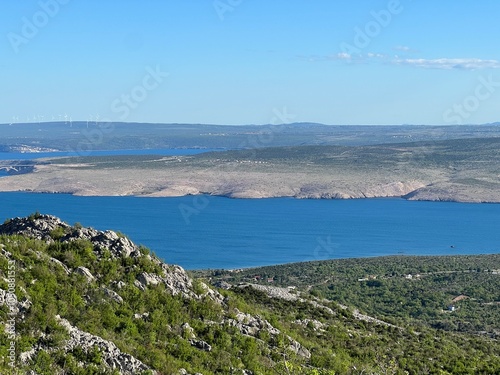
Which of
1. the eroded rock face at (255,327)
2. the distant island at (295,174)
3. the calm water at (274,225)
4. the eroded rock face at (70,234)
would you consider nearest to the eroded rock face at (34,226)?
the eroded rock face at (70,234)

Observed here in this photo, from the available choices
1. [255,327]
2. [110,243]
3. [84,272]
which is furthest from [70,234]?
[255,327]

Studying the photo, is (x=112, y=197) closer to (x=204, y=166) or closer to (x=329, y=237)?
(x=204, y=166)

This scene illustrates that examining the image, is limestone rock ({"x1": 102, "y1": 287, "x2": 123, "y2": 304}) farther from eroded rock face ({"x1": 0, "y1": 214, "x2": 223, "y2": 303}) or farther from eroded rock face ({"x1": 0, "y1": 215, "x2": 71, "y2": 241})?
eroded rock face ({"x1": 0, "y1": 215, "x2": 71, "y2": 241})

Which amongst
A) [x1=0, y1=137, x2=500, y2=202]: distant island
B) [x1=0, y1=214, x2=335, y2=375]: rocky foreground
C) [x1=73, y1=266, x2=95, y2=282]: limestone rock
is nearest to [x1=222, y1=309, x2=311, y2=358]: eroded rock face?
[x1=0, y1=214, x2=335, y2=375]: rocky foreground

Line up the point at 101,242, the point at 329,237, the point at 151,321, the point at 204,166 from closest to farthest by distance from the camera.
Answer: the point at 151,321 < the point at 101,242 < the point at 329,237 < the point at 204,166

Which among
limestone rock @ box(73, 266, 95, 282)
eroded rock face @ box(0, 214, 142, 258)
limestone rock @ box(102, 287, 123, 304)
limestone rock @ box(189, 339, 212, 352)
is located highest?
eroded rock face @ box(0, 214, 142, 258)

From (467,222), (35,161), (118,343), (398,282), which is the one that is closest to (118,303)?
(118,343)
